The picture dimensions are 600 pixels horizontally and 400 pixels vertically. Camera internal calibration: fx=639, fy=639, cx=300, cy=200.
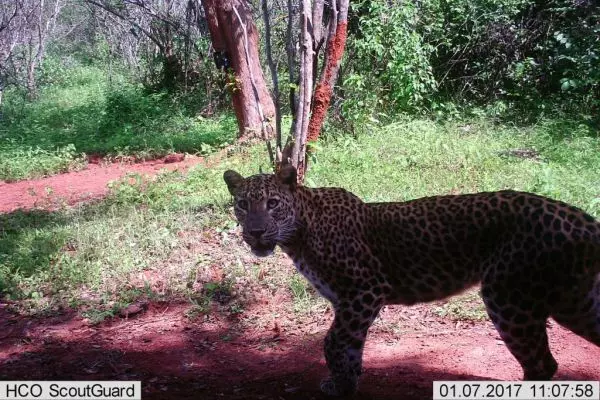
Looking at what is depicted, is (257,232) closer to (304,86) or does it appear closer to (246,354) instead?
(246,354)

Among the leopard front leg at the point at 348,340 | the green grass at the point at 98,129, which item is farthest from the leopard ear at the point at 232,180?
the green grass at the point at 98,129

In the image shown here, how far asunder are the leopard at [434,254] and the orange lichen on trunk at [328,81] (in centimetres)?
372

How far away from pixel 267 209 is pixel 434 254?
3.76 ft

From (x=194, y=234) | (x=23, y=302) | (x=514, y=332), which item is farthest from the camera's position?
(x=194, y=234)

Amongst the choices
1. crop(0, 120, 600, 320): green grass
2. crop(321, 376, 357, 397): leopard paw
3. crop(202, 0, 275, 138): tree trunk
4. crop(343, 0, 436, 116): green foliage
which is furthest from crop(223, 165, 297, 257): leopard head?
crop(343, 0, 436, 116): green foliage

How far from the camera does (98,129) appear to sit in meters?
15.4

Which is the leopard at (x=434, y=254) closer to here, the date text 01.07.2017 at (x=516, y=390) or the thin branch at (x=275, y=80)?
the date text 01.07.2017 at (x=516, y=390)

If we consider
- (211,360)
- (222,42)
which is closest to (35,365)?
(211,360)

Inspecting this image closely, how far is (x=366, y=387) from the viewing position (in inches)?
180

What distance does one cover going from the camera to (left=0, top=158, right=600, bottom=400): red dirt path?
4684 millimetres

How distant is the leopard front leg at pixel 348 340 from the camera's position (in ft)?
13.8

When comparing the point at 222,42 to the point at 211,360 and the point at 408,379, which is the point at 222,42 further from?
the point at 408,379

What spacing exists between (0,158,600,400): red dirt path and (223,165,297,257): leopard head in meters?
1.13

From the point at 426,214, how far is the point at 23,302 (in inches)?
181
